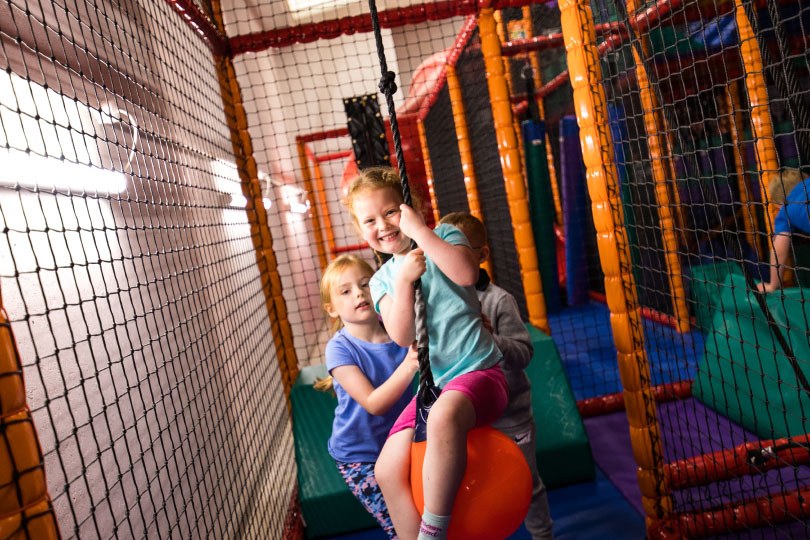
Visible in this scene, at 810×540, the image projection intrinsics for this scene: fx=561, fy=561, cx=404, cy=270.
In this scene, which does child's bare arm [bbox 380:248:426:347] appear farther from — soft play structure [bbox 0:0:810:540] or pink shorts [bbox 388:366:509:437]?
soft play structure [bbox 0:0:810:540]

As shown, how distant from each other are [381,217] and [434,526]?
68cm

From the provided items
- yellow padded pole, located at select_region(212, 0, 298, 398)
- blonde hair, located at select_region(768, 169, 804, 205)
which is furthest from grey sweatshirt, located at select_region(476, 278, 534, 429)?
blonde hair, located at select_region(768, 169, 804, 205)

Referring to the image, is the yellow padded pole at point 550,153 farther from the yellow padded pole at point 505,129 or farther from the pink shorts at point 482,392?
the pink shorts at point 482,392

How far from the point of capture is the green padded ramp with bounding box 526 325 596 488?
2.23 m

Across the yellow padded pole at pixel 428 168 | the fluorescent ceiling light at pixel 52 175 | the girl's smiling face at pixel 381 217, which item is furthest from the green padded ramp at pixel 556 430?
the yellow padded pole at pixel 428 168

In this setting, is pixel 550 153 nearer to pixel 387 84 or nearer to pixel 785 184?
pixel 785 184

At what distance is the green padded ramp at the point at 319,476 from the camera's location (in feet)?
7.23

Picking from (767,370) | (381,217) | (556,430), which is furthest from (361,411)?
(767,370)

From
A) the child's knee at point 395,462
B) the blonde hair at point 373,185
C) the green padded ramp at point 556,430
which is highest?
the blonde hair at point 373,185

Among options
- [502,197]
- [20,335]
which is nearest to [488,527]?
[20,335]

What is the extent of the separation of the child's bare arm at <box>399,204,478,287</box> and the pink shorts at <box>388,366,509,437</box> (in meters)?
0.22

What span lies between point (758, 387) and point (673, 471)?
915mm

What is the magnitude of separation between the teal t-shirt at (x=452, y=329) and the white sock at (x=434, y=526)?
0.95 feet

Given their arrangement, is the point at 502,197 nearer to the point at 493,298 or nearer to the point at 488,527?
the point at 493,298
